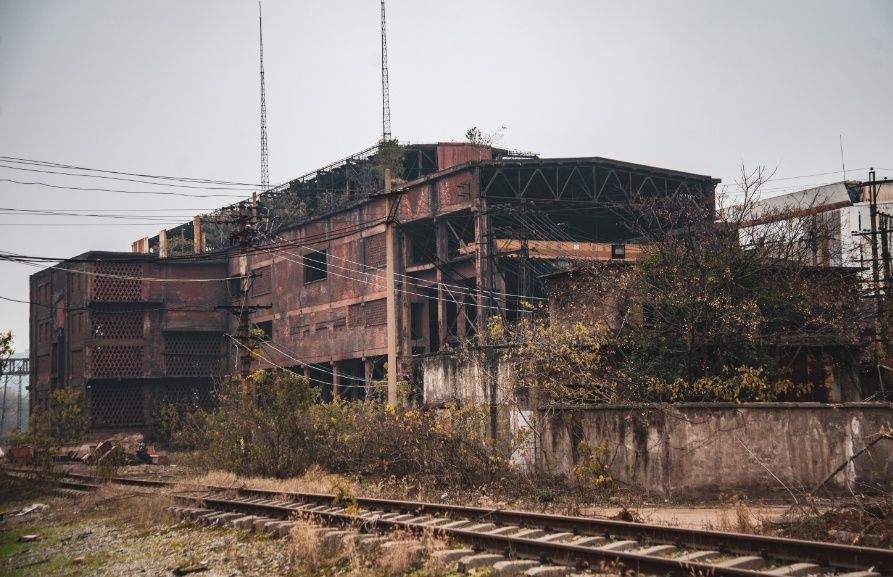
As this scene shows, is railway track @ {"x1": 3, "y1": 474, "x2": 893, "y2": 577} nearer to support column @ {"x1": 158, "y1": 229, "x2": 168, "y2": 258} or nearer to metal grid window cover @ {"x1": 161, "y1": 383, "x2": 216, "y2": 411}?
metal grid window cover @ {"x1": 161, "y1": 383, "x2": 216, "y2": 411}

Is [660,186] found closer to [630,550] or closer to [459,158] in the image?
[459,158]

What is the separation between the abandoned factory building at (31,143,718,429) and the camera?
113 ft

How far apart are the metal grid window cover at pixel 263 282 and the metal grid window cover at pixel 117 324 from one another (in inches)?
237

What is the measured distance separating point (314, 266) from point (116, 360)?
1140cm

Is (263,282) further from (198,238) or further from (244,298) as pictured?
(244,298)

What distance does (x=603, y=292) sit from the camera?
19.6 meters

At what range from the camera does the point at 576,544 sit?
898cm

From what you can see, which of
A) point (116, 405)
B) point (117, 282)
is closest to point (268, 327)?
point (117, 282)

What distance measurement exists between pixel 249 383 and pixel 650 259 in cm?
1035

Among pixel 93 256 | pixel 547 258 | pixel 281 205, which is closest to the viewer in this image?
pixel 547 258

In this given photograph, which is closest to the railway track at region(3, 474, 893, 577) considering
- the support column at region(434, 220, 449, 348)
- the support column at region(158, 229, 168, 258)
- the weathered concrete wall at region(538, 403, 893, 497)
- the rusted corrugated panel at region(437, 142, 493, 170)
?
the weathered concrete wall at region(538, 403, 893, 497)

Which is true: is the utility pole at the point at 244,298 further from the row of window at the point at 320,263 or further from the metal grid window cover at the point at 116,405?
the metal grid window cover at the point at 116,405

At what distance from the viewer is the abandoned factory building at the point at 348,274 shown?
3447 centimetres

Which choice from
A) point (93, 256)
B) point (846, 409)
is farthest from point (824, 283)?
point (93, 256)
